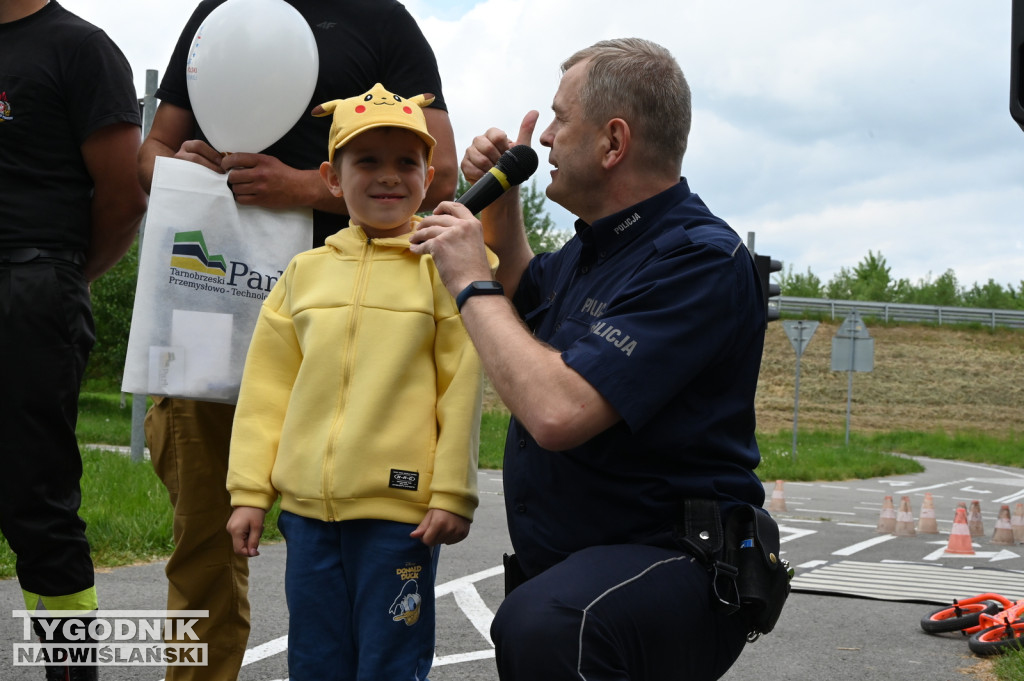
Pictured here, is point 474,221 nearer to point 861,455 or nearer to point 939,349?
point 861,455

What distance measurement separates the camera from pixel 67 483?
3736mm

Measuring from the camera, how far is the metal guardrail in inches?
2306

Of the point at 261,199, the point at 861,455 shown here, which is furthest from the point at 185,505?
the point at 861,455

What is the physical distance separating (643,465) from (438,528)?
586mm

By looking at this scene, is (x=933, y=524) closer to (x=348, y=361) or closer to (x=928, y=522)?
(x=928, y=522)

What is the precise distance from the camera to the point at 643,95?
2977 mm

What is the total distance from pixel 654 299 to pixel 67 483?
2.12 meters

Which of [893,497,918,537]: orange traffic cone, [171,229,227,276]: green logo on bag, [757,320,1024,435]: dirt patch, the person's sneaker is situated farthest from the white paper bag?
[757,320,1024,435]: dirt patch

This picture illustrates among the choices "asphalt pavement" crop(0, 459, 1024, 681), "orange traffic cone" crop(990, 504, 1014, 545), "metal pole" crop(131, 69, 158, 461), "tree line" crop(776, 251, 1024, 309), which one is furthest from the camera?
"tree line" crop(776, 251, 1024, 309)

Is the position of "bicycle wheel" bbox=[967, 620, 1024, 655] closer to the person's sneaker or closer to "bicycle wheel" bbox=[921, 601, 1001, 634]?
"bicycle wheel" bbox=[921, 601, 1001, 634]

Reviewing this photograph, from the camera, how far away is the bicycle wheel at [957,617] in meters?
6.41

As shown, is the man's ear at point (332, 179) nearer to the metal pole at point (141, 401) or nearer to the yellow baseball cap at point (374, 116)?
the yellow baseball cap at point (374, 116)

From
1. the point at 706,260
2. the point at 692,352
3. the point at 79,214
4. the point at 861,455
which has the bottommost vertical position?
the point at 861,455

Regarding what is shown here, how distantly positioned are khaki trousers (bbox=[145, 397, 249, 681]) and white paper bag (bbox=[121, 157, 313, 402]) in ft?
0.89
